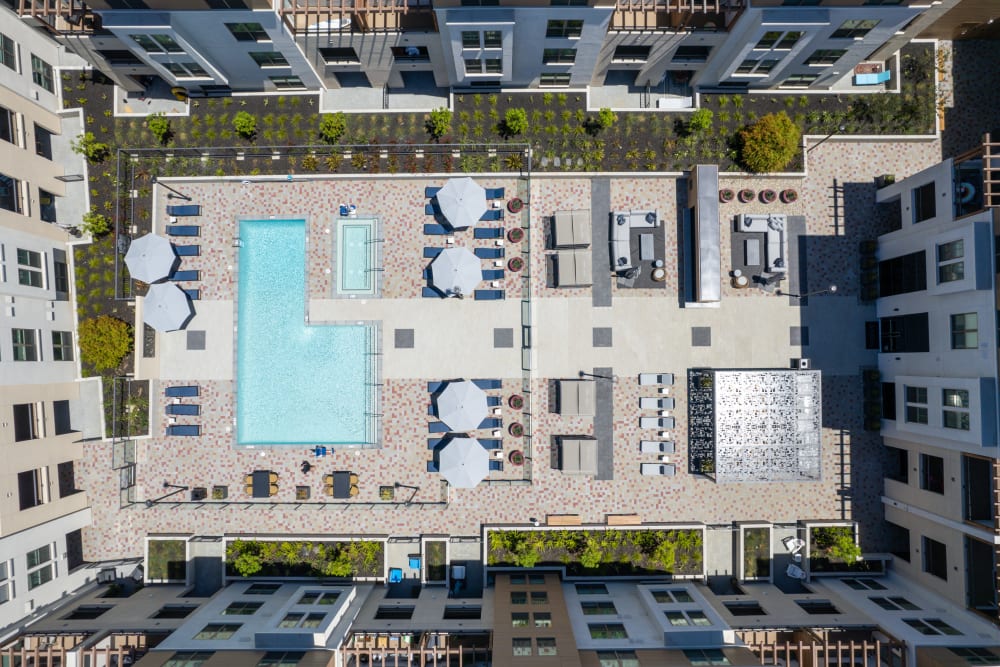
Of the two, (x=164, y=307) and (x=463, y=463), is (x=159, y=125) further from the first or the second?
(x=463, y=463)

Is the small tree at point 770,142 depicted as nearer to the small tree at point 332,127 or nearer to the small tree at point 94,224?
the small tree at point 332,127

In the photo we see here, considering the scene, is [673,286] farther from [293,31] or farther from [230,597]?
[230,597]

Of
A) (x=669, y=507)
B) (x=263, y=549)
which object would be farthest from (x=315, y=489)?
(x=669, y=507)

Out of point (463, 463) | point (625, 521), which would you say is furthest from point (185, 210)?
point (625, 521)

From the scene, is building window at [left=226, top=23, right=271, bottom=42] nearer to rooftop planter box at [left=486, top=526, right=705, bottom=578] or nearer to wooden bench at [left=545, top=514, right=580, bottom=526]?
rooftop planter box at [left=486, top=526, right=705, bottom=578]

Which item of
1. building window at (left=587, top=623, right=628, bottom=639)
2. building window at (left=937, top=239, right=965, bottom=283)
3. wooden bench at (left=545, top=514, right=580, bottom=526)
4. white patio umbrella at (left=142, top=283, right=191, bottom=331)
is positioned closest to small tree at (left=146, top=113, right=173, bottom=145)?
white patio umbrella at (left=142, top=283, right=191, bottom=331)

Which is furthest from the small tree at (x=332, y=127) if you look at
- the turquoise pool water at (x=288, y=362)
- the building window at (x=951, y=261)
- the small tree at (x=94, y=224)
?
the building window at (x=951, y=261)
